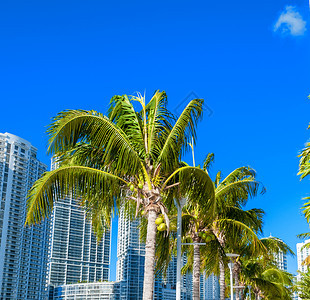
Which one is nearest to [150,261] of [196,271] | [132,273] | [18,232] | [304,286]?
[196,271]

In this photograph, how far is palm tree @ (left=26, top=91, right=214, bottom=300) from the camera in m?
12.9

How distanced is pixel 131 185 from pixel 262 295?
37.5m

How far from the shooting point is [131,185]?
43.7 ft

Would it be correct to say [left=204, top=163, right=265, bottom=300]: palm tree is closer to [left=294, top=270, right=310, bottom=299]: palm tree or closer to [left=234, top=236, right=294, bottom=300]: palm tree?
[left=234, top=236, right=294, bottom=300]: palm tree

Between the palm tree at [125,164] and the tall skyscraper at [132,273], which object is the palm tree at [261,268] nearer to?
the palm tree at [125,164]

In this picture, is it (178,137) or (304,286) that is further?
(304,286)

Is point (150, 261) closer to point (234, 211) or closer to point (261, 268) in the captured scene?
point (234, 211)

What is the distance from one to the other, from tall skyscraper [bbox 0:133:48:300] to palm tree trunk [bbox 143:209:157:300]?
289ft

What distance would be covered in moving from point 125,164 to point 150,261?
2673 mm

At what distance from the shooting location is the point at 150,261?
12.8 meters

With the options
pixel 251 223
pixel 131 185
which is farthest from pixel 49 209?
pixel 251 223

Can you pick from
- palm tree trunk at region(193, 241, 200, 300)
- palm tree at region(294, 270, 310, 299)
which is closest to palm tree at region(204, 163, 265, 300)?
palm tree trunk at region(193, 241, 200, 300)

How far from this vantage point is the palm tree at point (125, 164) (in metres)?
12.9

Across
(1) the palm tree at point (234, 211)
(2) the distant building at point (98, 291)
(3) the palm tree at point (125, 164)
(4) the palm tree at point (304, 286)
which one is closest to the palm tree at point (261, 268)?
(4) the palm tree at point (304, 286)
